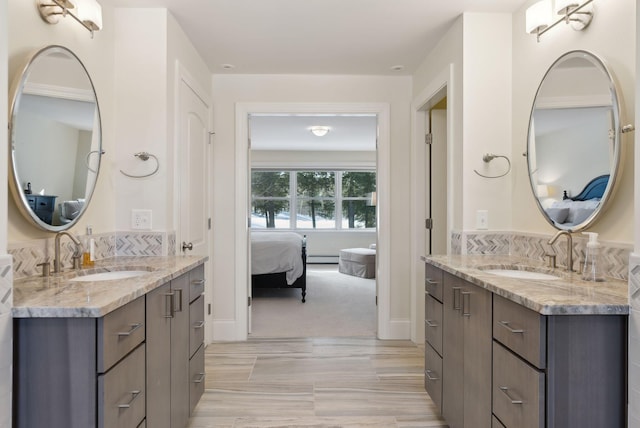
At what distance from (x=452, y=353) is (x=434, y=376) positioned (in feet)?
1.18

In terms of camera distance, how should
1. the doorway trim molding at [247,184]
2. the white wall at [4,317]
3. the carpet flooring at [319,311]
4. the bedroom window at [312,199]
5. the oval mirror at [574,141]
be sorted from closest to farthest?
the white wall at [4,317], the oval mirror at [574,141], the doorway trim molding at [247,184], the carpet flooring at [319,311], the bedroom window at [312,199]

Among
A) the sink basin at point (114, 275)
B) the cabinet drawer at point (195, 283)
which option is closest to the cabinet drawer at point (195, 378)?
the cabinet drawer at point (195, 283)

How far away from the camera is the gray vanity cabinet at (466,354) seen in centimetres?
162

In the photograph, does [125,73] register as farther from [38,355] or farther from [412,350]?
[412,350]

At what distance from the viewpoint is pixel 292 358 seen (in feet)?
10.5

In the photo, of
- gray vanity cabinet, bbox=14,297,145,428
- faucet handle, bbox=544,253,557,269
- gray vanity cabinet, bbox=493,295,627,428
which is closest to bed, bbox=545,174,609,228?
faucet handle, bbox=544,253,557,269

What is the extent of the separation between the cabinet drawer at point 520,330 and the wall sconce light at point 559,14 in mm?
1364

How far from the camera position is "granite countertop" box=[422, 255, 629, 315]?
1214 mm

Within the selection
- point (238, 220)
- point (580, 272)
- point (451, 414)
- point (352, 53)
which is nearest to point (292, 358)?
point (238, 220)

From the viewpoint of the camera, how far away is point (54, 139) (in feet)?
6.24

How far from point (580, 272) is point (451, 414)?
0.90 metres

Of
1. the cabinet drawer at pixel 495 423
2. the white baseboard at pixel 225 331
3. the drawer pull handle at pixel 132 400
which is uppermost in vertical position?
the drawer pull handle at pixel 132 400

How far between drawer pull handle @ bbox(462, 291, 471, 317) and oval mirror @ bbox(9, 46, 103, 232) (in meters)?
1.87

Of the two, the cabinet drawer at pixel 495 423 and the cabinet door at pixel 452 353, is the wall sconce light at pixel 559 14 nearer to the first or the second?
the cabinet door at pixel 452 353
